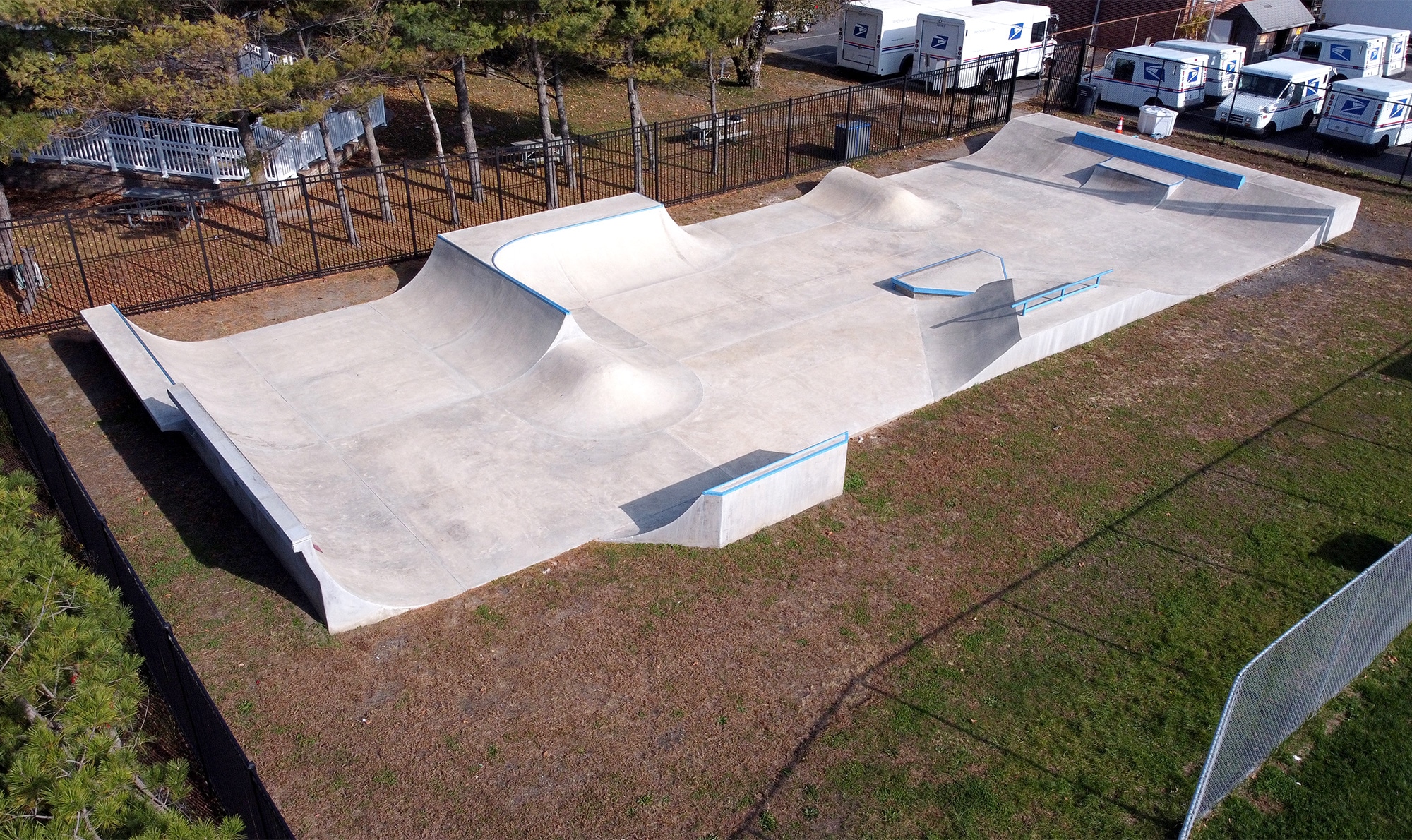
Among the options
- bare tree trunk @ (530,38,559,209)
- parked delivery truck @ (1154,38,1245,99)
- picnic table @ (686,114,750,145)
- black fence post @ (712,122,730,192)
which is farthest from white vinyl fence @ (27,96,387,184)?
parked delivery truck @ (1154,38,1245,99)

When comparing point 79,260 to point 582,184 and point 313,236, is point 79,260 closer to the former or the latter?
point 313,236

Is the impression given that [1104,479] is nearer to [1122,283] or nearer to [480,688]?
[1122,283]

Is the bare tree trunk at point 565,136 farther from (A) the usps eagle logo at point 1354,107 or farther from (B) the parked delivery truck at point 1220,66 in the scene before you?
(A) the usps eagle logo at point 1354,107

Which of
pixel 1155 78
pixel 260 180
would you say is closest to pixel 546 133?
pixel 260 180

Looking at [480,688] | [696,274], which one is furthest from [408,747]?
[696,274]

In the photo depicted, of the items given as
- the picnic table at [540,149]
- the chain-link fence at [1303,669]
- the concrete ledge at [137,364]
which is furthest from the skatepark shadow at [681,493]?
the picnic table at [540,149]
